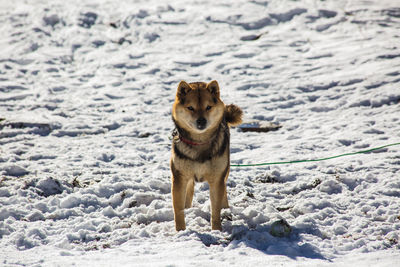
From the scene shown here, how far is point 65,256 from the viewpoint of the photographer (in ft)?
11.8

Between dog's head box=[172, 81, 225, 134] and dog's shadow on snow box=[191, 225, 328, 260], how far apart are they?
104 cm

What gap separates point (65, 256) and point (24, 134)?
4.30 m

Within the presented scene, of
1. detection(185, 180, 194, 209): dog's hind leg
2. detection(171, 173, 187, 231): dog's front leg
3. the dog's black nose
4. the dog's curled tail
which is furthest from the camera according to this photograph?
the dog's curled tail

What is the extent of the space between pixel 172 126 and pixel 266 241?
4346 mm

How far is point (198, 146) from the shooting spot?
4109 mm

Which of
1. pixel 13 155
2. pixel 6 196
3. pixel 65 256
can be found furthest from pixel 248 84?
pixel 65 256

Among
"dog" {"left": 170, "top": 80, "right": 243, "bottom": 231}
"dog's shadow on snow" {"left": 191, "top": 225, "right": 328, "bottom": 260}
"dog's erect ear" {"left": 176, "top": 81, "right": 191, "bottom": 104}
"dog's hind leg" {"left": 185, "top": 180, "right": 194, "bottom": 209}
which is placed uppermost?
"dog's erect ear" {"left": 176, "top": 81, "right": 191, "bottom": 104}

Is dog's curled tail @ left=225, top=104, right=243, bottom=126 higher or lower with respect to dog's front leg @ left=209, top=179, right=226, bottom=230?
higher

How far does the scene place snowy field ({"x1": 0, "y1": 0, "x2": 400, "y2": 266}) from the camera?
12.6ft

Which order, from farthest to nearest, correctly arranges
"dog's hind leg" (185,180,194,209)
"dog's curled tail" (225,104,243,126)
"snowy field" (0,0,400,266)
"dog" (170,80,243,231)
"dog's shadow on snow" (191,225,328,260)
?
"dog's curled tail" (225,104,243,126) < "dog's hind leg" (185,180,194,209) < "dog" (170,80,243,231) < "snowy field" (0,0,400,266) < "dog's shadow on snow" (191,225,328,260)

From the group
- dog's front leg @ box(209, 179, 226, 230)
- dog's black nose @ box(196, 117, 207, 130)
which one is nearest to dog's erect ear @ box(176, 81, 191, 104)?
dog's black nose @ box(196, 117, 207, 130)

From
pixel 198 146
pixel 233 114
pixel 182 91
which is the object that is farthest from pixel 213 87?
pixel 233 114

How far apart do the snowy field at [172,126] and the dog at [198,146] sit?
1.29ft

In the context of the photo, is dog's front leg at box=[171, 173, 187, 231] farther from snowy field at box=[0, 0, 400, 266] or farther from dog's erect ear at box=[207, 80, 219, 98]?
dog's erect ear at box=[207, 80, 219, 98]
